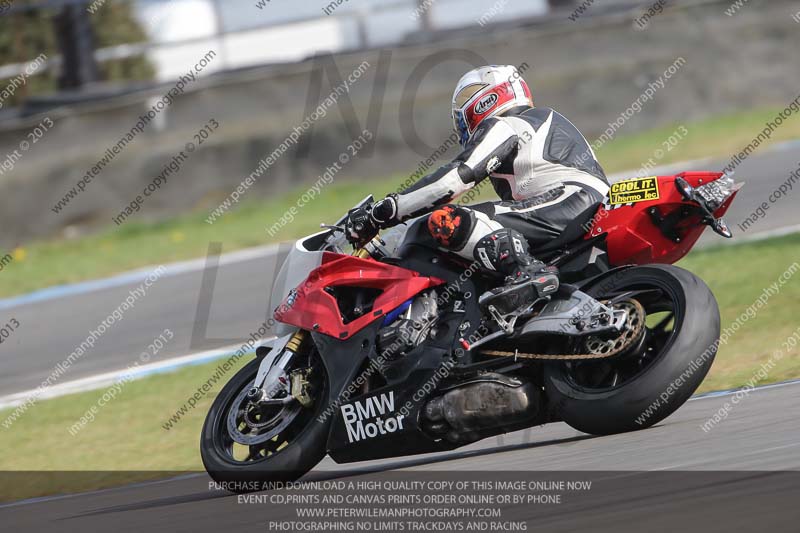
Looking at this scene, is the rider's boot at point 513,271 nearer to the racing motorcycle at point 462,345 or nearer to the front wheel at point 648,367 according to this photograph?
the racing motorcycle at point 462,345

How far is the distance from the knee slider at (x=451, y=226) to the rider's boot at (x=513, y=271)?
0.32 feet

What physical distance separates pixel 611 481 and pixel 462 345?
1373 millimetres

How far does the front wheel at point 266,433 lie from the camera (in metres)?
5.93

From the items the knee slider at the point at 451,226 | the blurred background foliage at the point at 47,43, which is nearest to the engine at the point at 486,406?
the knee slider at the point at 451,226

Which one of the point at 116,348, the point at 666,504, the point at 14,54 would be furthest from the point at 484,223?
the point at 14,54

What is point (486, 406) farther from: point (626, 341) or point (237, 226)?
point (237, 226)

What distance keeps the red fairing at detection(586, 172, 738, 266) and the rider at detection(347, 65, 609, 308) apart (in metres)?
0.16

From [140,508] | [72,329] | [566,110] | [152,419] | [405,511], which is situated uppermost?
[405,511]

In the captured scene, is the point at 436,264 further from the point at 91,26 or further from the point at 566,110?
the point at 91,26

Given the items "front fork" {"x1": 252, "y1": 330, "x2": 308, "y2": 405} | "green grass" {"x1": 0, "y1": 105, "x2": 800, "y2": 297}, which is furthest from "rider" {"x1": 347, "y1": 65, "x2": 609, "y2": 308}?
"green grass" {"x1": 0, "y1": 105, "x2": 800, "y2": 297}

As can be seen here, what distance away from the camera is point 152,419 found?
8672 millimetres

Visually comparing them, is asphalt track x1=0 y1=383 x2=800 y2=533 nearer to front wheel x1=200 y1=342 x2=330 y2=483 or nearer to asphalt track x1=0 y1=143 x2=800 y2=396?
front wheel x1=200 y1=342 x2=330 y2=483

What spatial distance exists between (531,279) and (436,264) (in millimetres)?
648

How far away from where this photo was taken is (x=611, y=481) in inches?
180
